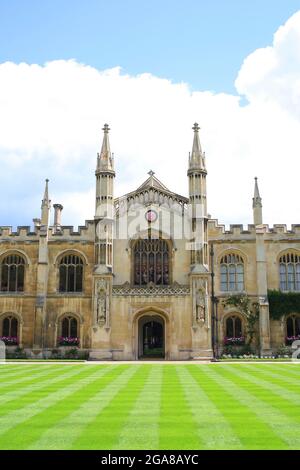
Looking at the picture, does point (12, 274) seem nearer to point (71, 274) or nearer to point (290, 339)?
point (71, 274)

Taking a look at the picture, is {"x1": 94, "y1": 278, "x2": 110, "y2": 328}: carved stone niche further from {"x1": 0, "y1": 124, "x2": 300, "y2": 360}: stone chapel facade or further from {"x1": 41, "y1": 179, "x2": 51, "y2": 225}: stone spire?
{"x1": 41, "y1": 179, "x2": 51, "y2": 225}: stone spire

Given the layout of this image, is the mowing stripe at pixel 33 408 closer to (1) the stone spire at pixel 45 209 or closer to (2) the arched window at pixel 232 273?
(2) the arched window at pixel 232 273

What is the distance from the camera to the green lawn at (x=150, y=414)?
845cm

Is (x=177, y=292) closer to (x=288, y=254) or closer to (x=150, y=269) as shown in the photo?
(x=150, y=269)

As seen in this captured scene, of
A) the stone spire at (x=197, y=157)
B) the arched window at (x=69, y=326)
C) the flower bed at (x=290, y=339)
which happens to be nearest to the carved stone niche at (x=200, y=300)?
the flower bed at (x=290, y=339)

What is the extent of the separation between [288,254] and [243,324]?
Result: 235 inches

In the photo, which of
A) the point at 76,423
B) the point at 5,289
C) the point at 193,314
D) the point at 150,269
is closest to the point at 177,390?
the point at 76,423

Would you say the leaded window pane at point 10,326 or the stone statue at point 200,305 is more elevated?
the stone statue at point 200,305

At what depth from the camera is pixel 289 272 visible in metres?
38.0

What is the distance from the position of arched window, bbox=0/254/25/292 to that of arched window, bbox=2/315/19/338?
205cm

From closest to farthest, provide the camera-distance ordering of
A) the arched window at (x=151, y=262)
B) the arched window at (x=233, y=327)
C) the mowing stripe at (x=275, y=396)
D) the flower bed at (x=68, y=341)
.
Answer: the mowing stripe at (x=275, y=396) → the flower bed at (x=68, y=341) → the arched window at (x=233, y=327) → the arched window at (x=151, y=262)

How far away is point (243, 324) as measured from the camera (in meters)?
37.2

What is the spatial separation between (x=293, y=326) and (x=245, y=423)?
28.7 meters
